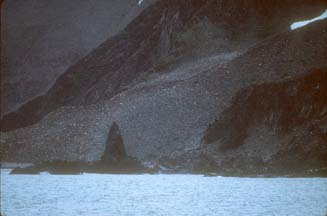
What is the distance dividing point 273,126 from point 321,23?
113 feet

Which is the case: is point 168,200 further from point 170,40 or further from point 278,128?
point 170,40

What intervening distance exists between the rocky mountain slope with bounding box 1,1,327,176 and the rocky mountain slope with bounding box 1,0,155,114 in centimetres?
1023

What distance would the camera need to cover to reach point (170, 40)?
135 meters

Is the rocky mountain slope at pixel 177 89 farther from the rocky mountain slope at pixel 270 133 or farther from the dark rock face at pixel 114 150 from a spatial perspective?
the dark rock face at pixel 114 150

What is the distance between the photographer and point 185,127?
100812mm

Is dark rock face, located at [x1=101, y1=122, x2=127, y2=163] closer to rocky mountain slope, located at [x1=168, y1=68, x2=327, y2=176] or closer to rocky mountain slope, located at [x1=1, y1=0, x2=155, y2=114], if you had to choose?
rocky mountain slope, located at [x1=168, y1=68, x2=327, y2=176]

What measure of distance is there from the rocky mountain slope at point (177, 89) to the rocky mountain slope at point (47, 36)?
10230mm

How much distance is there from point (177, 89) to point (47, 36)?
65.3 metres

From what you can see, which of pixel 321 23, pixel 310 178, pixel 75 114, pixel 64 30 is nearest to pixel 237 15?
pixel 321 23

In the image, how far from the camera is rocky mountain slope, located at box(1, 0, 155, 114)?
15625 cm

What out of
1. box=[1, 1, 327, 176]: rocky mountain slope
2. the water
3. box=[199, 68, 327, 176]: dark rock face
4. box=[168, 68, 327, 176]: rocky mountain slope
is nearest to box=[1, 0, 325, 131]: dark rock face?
box=[1, 1, 327, 176]: rocky mountain slope

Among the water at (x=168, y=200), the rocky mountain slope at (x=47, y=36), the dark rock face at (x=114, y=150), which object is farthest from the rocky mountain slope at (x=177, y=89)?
the water at (x=168, y=200)

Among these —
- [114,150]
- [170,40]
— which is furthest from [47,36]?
[114,150]

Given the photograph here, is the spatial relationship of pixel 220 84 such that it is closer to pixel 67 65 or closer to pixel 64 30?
pixel 67 65
